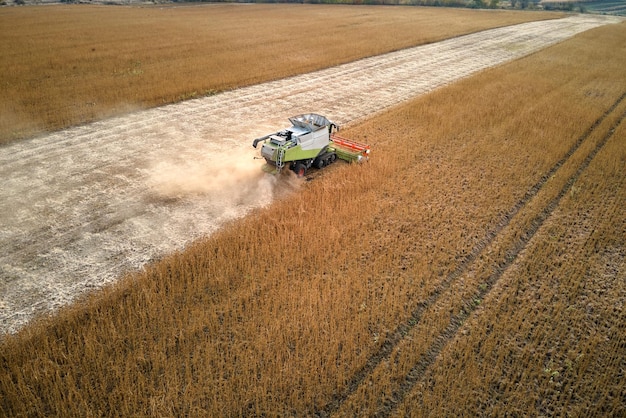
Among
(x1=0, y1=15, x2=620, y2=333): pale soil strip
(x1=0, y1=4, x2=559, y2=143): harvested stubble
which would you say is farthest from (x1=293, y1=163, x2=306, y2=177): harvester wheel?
(x1=0, y1=4, x2=559, y2=143): harvested stubble

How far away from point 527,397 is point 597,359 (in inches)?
70.1

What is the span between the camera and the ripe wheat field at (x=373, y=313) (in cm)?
654

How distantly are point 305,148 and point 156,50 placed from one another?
2294 centimetres

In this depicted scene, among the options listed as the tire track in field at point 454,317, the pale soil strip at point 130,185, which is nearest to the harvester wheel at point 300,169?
the pale soil strip at point 130,185

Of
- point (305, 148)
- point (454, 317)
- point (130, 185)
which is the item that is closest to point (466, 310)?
point (454, 317)

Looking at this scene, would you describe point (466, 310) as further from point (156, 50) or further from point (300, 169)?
point (156, 50)

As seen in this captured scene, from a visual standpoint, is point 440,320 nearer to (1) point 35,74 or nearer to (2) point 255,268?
(2) point 255,268

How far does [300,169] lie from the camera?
1312 cm

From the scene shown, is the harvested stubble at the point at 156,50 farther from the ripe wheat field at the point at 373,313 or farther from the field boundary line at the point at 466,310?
the field boundary line at the point at 466,310

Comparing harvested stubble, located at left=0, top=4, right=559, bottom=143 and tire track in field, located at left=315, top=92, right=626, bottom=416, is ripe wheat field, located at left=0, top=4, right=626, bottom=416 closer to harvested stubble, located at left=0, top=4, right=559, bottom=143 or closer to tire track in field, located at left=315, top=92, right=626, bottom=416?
tire track in field, located at left=315, top=92, right=626, bottom=416

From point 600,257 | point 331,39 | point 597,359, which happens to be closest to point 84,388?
point 597,359

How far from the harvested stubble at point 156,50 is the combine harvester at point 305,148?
10.0m

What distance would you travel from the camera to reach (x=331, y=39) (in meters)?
36.8

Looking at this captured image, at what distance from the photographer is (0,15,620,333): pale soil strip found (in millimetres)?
9025
